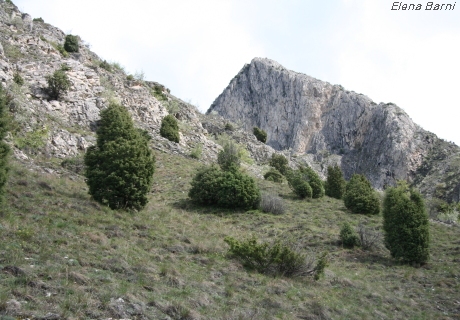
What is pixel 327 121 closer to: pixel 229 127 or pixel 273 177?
pixel 229 127

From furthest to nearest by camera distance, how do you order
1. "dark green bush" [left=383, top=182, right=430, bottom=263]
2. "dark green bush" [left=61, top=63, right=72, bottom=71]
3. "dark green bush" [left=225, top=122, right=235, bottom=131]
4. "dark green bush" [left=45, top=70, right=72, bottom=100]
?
"dark green bush" [left=225, top=122, right=235, bottom=131], "dark green bush" [left=61, top=63, right=72, bottom=71], "dark green bush" [left=45, top=70, right=72, bottom=100], "dark green bush" [left=383, top=182, right=430, bottom=263]

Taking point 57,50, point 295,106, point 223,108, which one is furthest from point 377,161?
point 57,50

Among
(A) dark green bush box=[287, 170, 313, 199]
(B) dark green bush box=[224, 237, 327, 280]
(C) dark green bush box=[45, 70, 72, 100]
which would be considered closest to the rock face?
(A) dark green bush box=[287, 170, 313, 199]

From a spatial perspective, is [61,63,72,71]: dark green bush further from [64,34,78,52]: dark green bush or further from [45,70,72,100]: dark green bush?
[64,34,78,52]: dark green bush

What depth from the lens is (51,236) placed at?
1069 centimetres

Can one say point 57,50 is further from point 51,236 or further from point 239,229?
point 51,236

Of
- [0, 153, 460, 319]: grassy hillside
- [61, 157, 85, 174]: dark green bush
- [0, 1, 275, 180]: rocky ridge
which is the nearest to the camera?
A: [0, 153, 460, 319]: grassy hillside

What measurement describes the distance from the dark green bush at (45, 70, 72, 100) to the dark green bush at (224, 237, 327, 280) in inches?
1061

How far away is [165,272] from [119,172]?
25.8 feet

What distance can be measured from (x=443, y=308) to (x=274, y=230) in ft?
32.1

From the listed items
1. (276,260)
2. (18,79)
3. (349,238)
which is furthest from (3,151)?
(18,79)

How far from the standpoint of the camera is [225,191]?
81.7ft

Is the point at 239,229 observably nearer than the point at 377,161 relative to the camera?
Yes

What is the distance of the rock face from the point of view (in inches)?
3297
